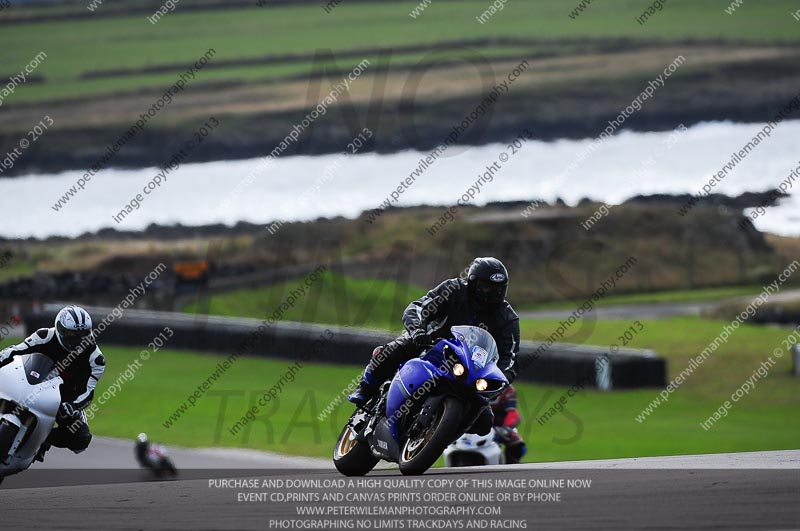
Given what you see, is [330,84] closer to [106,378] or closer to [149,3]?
[149,3]

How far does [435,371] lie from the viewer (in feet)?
32.2

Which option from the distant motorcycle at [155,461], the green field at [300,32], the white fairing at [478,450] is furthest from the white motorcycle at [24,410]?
the green field at [300,32]

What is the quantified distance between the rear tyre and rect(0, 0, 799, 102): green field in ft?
142

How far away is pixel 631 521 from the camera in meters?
6.93

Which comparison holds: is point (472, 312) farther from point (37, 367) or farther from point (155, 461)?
point (155, 461)

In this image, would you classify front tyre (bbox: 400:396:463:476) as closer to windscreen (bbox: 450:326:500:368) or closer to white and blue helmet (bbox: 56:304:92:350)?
windscreen (bbox: 450:326:500:368)

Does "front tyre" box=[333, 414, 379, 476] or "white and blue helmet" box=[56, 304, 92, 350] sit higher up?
"white and blue helmet" box=[56, 304, 92, 350]

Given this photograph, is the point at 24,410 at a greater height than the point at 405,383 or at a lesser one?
lesser

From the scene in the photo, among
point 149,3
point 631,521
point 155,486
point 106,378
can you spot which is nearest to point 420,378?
point 155,486

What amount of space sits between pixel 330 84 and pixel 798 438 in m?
37.7

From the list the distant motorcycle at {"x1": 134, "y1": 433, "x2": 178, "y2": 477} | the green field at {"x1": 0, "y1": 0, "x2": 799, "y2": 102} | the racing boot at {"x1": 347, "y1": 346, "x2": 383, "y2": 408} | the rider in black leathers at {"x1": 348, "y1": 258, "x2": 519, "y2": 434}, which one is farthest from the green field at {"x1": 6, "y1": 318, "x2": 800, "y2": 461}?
the green field at {"x1": 0, "y1": 0, "x2": 799, "y2": 102}

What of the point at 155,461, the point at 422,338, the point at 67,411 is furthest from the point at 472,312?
the point at 155,461

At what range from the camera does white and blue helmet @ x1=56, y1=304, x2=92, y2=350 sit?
11.1 meters

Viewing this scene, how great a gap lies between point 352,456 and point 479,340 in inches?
61.1
